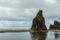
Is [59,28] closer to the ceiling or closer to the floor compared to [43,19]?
closer to the floor

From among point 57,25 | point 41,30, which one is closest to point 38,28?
point 41,30

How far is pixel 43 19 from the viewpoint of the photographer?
13012 centimetres

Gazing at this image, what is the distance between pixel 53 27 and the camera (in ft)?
575

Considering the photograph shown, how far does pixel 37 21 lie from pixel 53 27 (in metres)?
50.4

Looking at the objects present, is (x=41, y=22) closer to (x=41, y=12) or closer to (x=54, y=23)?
(x=41, y=12)

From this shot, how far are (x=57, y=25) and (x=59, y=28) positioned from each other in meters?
4.72

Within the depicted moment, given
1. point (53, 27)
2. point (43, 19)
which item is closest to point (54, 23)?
point (53, 27)

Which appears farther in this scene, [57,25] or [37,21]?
[57,25]

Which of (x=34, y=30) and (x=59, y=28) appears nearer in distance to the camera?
(x=34, y=30)

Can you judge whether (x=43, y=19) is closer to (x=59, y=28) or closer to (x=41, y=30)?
(x=41, y=30)

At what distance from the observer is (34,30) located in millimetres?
124125

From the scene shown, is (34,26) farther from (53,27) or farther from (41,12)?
(53,27)

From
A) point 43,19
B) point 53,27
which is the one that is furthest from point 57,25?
point 43,19

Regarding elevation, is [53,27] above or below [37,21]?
below
